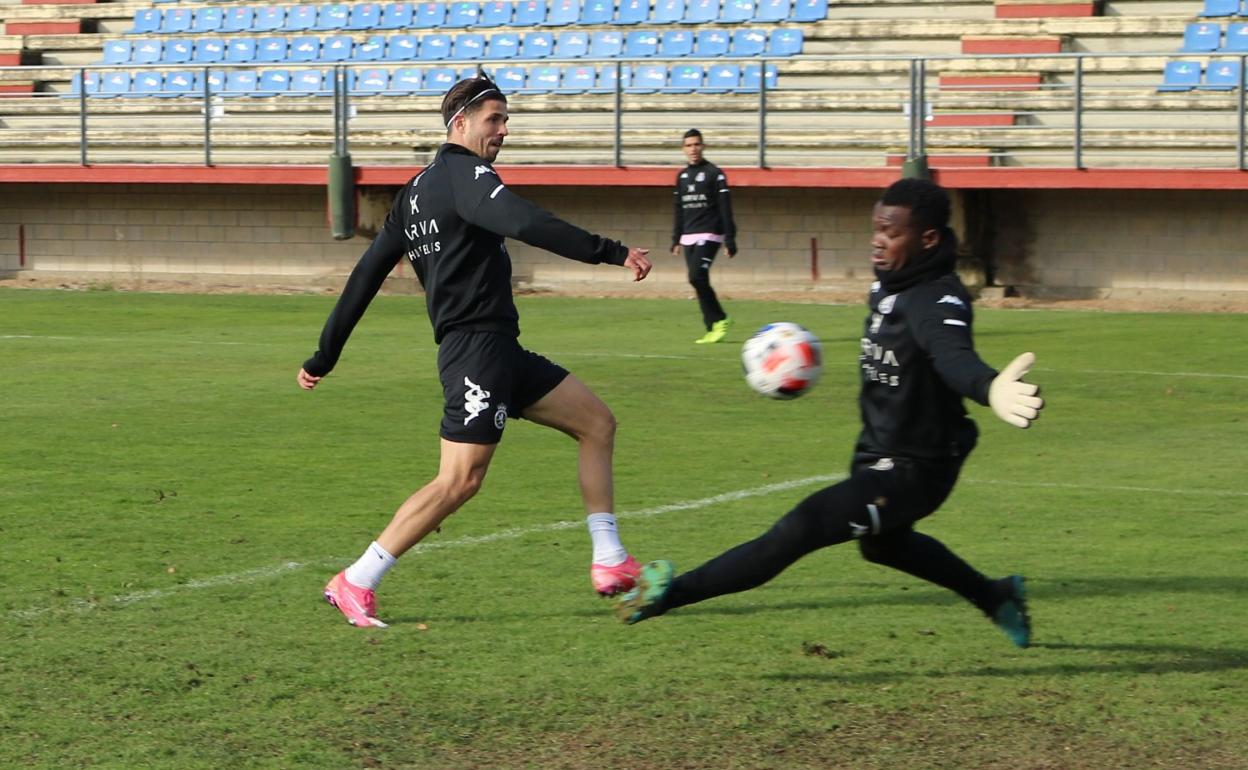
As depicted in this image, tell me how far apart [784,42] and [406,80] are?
6197mm

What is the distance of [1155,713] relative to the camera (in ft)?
18.6

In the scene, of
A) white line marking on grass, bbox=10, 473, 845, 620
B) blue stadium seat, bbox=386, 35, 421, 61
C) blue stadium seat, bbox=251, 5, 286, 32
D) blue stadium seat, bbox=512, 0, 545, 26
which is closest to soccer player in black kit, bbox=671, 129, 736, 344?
white line marking on grass, bbox=10, 473, 845, 620

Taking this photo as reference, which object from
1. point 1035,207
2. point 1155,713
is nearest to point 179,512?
point 1155,713

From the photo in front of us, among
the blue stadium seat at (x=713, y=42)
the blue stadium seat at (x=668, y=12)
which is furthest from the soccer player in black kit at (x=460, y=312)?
the blue stadium seat at (x=668, y=12)

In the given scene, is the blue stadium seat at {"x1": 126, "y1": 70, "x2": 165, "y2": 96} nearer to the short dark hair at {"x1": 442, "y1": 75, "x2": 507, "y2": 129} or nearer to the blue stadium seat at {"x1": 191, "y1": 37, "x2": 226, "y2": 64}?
the blue stadium seat at {"x1": 191, "y1": 37, "x2": 226, "y2": 64}

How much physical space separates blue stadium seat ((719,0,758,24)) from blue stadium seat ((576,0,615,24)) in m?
1.95

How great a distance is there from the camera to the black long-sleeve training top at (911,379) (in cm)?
560

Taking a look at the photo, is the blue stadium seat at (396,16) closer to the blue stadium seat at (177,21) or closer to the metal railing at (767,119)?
the metal railing at (767,119)

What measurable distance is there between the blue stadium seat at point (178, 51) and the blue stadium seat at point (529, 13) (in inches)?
244

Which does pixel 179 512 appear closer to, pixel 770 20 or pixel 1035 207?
pixel 1035 207

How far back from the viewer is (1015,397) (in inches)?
197

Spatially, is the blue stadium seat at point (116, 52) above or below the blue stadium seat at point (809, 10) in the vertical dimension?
below

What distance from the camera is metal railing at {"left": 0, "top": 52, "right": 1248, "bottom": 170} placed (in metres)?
24.1

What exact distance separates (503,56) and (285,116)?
375 cm
